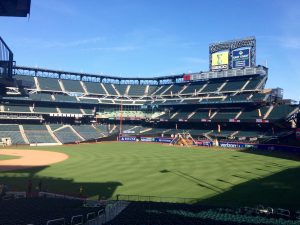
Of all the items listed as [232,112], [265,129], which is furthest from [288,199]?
[232,112]

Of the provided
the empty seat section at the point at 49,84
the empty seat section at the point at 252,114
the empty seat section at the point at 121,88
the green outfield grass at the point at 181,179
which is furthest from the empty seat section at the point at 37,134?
the empty seat section at the point at 252,114

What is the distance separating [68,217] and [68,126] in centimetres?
8711

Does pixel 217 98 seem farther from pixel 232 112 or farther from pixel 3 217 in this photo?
pixel 3 217

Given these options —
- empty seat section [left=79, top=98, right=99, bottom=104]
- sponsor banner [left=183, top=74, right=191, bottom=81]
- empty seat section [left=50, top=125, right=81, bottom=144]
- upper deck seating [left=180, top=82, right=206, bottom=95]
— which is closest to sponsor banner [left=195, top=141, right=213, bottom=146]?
upper deck seating [left=180, top=82, right=206, bottom=95]

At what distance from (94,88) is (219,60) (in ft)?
167

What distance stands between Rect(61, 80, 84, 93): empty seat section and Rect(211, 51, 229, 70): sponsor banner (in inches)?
2003

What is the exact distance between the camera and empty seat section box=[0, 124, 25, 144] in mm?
82125

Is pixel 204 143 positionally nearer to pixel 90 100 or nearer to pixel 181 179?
pixel 181 179

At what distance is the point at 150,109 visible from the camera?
115375 mm

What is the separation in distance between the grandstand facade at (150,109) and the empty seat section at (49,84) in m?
0.38

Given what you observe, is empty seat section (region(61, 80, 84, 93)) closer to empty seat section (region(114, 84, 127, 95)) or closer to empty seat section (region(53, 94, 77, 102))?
empty seat section (region(53, 94, 77, 102))

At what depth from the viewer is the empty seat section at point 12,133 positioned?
8212cm

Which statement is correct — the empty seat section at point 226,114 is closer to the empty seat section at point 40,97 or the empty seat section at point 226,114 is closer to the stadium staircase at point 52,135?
the stadium staircase at point 52,135

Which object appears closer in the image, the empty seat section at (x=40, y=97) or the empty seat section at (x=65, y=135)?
the empty seat section at (x=65, y=135)
